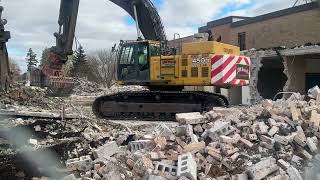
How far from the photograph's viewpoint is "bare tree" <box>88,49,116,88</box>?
152ft

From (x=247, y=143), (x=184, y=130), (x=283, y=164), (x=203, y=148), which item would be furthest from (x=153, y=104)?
(x=283, y=164)

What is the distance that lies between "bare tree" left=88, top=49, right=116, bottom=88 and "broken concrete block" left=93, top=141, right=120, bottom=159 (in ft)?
116

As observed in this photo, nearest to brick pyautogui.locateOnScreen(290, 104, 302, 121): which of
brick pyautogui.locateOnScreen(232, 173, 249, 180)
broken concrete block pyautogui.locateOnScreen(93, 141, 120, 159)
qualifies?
brick pyautogui.locateOnScreen(232, 173, 249, 180)

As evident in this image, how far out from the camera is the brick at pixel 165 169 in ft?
22.9

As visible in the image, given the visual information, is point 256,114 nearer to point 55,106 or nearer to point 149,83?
point 149,83

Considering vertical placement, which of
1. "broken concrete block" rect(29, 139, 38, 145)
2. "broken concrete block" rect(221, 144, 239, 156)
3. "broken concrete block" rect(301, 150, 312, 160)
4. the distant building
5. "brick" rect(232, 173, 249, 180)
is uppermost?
the distant building

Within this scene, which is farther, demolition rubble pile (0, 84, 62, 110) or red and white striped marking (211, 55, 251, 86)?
demolition rubble pile (0, 84, 62, 110)

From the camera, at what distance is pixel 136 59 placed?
49.4 feet

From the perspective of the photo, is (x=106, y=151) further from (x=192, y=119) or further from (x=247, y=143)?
(x=247, y=143)

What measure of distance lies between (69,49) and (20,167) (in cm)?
818

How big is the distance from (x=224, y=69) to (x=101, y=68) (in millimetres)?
37107

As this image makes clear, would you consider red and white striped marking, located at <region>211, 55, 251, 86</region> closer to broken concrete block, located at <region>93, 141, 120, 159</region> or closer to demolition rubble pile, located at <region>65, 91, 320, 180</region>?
demolition rubble pile, located at <region>65, 91, 320, 180</region>

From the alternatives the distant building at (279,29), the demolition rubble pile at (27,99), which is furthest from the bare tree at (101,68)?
the demolition rubble pile at (27,99)

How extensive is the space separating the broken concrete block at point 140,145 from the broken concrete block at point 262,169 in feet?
5.65
